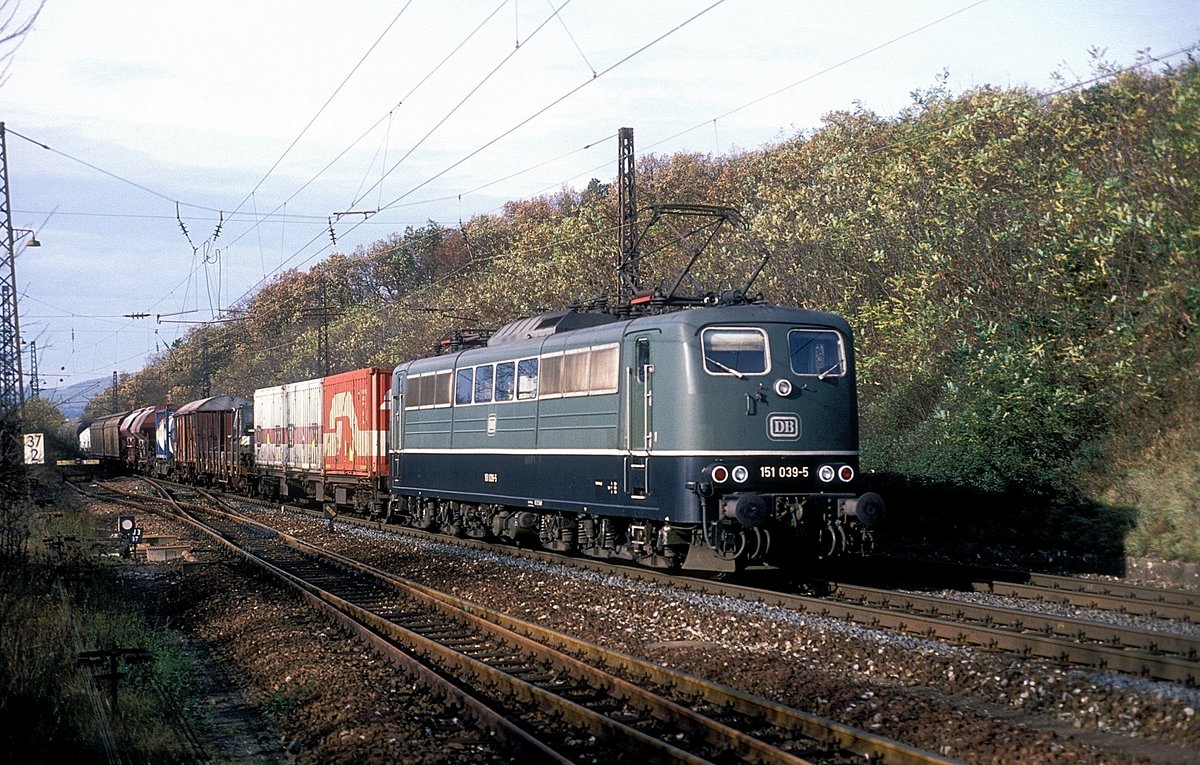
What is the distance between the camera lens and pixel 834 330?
1509cm

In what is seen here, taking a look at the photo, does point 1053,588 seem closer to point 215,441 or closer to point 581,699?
point 581,699

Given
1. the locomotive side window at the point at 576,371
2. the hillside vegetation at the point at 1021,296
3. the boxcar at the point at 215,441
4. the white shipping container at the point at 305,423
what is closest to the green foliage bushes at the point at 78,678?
the locomotive side window at the point at 576,371

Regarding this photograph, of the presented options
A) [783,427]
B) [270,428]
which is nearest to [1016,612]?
[783,427]

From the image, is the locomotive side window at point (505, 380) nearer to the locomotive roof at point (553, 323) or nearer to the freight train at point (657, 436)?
the freight train at point (657, 436)

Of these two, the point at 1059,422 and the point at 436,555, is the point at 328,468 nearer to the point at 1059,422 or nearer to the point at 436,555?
the point at 436,555

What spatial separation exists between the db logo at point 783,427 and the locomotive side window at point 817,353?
24.8 inches

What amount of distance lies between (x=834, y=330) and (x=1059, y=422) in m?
6.60

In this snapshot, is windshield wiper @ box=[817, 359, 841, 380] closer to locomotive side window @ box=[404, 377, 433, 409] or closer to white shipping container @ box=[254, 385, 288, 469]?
locomotive side window @ box=[404, 377, 433, 409]

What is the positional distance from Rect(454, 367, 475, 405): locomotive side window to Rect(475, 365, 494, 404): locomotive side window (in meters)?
0.20

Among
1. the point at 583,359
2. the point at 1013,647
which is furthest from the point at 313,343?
the point at 1013,647

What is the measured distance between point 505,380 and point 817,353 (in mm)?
5817

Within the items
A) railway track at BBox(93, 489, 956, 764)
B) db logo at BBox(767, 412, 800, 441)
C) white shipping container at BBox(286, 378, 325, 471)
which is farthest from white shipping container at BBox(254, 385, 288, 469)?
db logo at BBox(767, 412, 800, 441)

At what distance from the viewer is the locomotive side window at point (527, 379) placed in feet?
58.0

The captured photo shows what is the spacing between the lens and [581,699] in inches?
367
